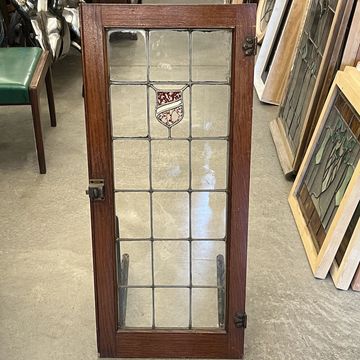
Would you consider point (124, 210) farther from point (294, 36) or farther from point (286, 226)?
point (294, 36)

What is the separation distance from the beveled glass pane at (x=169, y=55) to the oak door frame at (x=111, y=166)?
8 cm

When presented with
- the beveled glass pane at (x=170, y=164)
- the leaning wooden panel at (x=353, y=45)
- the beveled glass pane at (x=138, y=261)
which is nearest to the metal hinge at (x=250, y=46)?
the beveled glass pane at (x=170, y=164)

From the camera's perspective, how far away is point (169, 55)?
5.61 ft

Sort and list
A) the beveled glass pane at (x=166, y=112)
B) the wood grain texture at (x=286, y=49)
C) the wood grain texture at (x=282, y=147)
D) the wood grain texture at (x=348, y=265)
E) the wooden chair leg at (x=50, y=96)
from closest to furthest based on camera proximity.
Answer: the beveled glass pane at (x=166, y=112)
the wood grain texture at (x=348, y=265)
the wood grain texture at (x=282, y=147)
the wooden chair leg at (x=50, y=96)
the wood grain texture at (x=286, y=49)

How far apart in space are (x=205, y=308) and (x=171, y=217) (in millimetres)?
318

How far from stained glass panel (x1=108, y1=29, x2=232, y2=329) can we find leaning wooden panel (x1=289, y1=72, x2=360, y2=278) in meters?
0.54

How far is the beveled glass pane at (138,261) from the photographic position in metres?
2.03

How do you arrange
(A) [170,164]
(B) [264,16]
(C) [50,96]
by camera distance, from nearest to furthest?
(A) [170,164] → (C) [50,96] → (B) [264,16]

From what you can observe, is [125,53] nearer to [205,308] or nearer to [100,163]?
[100,163]

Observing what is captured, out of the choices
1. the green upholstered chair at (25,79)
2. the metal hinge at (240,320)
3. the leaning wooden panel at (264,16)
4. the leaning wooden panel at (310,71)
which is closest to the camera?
the metal hinge at (240,320)

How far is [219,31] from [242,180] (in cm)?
40

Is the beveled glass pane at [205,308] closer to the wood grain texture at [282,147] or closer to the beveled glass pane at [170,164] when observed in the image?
the beveled glass pane at [170,164]

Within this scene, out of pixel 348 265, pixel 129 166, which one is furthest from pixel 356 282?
pixel 129 166

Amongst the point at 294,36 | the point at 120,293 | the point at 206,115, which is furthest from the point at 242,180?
the point at 294,36
